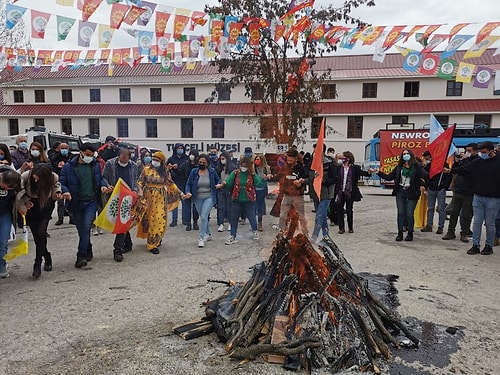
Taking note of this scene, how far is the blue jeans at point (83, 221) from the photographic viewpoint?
245 inches

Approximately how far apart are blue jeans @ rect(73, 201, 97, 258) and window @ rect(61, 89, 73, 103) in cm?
3523

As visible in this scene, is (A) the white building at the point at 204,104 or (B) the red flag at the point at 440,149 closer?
(B) the red flag at the point at 440,149

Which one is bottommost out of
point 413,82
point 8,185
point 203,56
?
point 8,185

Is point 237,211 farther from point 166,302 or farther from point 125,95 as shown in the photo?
point 125,95

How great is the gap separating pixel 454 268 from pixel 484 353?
3022 mm

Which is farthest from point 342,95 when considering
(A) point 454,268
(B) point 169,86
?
(A) point 454,268

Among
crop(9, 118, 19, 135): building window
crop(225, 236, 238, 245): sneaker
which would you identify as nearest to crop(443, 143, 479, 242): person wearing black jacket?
crop(225, 236, 238, 245): sneaker

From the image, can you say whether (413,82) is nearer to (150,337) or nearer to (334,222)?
(334,222)

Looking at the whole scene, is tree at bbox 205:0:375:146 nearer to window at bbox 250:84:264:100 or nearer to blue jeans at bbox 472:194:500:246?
window at bbox 250:84:264:100

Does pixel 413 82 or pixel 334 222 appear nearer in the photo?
pixel 334 222

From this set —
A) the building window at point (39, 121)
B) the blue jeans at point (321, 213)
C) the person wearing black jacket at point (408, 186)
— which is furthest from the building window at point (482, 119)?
the building window at point (39, 121)

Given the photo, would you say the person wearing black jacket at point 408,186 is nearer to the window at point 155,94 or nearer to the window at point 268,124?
the window at point 268,124

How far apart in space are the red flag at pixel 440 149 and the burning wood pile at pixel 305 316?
13.8 feet

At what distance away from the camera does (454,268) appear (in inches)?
249
